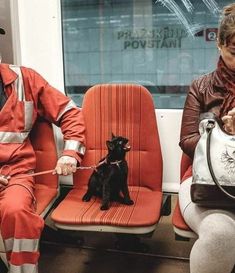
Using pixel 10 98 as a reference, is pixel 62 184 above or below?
below

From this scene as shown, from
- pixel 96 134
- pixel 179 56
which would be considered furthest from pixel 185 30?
pixel 96 134

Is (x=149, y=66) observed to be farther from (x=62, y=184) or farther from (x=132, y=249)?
(x=132, y=249)

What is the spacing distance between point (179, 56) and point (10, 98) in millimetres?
1023

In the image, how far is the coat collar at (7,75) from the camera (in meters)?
1.95

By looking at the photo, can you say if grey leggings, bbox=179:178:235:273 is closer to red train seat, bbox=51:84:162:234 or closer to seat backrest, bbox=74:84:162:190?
red train seat, bbox=51:84:162:234

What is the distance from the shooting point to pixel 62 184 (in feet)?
8.04

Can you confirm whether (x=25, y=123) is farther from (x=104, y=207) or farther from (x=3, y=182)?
(x=104, y=207)

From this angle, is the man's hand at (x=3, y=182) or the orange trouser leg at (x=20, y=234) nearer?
the orange trouser leg at (x=20, y=234)

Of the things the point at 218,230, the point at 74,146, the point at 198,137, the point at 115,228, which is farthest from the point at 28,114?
the point at 218,230

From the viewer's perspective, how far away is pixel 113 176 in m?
1.85

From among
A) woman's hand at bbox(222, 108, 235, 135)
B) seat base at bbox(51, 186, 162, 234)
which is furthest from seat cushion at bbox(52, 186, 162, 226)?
woman's hand at bbox(222, 108, 235, 135)

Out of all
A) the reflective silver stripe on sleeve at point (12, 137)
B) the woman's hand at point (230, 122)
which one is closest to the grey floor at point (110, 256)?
the reflective silver stripe on sleeve at point (12, 137)

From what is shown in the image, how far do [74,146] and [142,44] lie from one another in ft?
2.71

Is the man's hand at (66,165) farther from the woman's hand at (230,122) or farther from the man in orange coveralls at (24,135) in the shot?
the woman's hand at (230,122)
